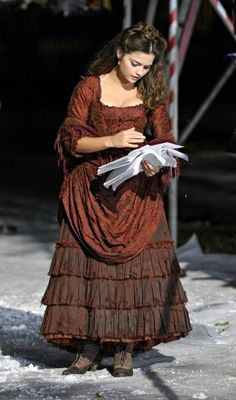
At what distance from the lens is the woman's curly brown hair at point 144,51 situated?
23.1 ft

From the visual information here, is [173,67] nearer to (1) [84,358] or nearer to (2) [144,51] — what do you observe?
(2) [144,51]

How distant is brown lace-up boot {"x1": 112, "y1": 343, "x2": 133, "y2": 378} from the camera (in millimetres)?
7176

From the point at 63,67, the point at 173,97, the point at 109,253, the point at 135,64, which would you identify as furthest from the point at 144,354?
the point at 63,67

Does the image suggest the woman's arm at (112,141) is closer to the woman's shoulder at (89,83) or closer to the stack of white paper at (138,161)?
→ the stack of white paper at (138,161)

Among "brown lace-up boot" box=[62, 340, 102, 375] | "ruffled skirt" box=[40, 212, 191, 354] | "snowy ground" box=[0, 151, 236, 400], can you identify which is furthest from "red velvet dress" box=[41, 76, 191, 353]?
"snowy ground" box=[0, 151, 236, 400]

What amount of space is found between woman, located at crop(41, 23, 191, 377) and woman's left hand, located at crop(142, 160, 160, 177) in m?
0.13

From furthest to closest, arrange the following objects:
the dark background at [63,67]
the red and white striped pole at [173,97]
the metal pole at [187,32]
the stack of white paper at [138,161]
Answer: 1. the dark background at [63,67]
2. the metal pole at [187,32]
3. the red and white striped pole at [173,97]
4. the stack of white paper at [138,161]

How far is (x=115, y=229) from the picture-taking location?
7.07m

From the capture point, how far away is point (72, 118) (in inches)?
280

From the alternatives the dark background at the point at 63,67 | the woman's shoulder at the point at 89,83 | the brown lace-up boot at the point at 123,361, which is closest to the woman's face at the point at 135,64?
the woman's shoulder at the point at 89,83

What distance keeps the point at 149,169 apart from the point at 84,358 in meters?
0.97

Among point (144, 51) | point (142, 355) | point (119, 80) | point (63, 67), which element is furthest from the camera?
point (63, 67)

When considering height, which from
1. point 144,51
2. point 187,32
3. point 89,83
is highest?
point 187,32

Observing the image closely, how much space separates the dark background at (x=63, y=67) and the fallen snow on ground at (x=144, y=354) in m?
9.33
